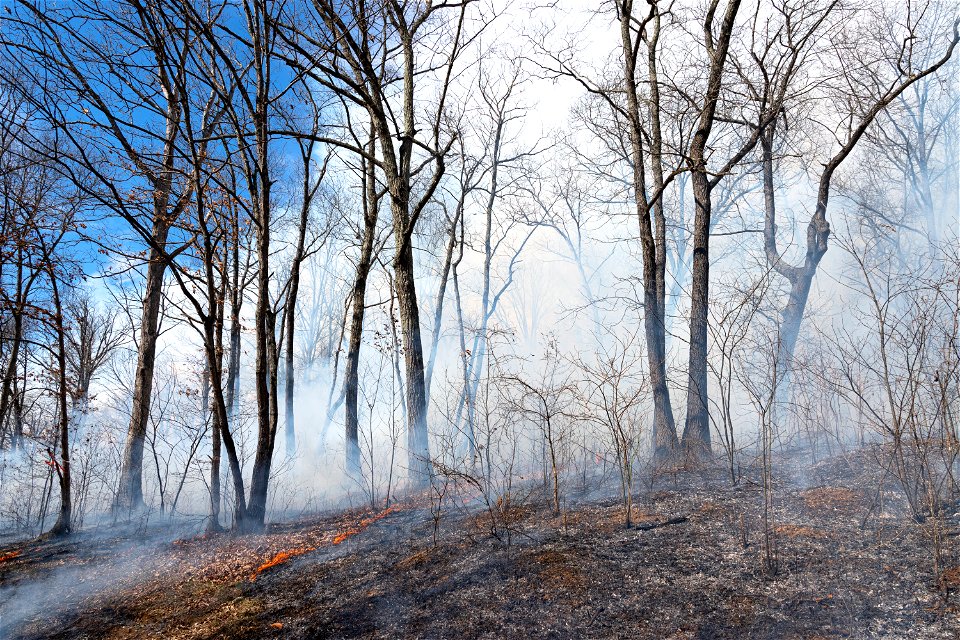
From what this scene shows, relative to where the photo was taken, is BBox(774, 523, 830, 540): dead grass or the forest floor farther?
BBox(774, 523, 830, 540): dead grass

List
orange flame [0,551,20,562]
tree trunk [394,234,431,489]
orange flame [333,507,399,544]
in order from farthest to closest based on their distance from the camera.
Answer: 1. tree trunk [394,234,431,489]
2. orange flame [0,551,20,562]
3. orange flame [333,507,399,544]

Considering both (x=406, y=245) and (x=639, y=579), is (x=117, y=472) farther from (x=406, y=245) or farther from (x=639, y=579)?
(x=639, y=579)

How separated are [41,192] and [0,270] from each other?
7.11 ft

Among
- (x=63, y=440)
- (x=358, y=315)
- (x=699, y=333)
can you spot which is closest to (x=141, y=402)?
(x=63, y=440)

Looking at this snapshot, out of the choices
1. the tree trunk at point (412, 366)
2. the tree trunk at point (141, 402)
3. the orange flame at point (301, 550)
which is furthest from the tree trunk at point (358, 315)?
the orange flame at point (301, 550)

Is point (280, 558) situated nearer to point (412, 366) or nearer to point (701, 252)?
point (412, 366)

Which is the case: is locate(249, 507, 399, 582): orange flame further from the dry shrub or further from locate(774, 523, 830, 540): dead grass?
the dry shrub

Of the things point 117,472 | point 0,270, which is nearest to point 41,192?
point 0,270

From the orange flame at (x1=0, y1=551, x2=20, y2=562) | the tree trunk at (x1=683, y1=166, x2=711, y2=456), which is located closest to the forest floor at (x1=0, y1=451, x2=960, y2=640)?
the orange flame at (x1=0, y1=551, x2=20, y2=562)

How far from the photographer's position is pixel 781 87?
25.2ft

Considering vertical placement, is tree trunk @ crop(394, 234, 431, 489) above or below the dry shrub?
above

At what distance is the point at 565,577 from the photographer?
338 centimetres

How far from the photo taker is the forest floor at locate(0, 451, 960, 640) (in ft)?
9.27

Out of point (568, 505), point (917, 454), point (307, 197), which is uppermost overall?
point (307, 197)
